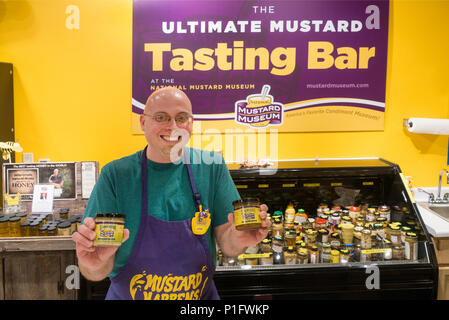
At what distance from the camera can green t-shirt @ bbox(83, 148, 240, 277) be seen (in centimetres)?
150

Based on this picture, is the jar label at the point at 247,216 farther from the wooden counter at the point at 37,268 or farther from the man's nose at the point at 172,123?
the wooden counter at the point at 37,268

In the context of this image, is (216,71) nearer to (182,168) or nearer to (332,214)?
(332,214)

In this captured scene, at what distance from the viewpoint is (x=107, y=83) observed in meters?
3.29

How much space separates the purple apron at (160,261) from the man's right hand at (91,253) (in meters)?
0.10

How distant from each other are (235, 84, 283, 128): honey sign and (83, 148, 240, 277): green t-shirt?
175cm

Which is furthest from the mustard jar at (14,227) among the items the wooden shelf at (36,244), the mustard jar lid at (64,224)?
the mustard jar lid at (64,224)

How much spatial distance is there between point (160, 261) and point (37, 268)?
149cm

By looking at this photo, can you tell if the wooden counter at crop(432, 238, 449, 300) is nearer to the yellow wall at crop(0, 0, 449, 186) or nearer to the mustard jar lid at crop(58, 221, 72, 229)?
the yellow wall at crop(0, 0, 449, 186)

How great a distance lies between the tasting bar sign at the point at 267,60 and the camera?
3.22 meters

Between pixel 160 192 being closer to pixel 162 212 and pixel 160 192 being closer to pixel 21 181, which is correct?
pixel 162 212

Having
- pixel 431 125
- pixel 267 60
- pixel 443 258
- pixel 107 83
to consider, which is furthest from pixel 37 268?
pixel 431 125

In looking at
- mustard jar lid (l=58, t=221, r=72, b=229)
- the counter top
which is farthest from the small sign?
the counter top

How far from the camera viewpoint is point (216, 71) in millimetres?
3264

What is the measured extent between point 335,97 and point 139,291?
2.63 meters
